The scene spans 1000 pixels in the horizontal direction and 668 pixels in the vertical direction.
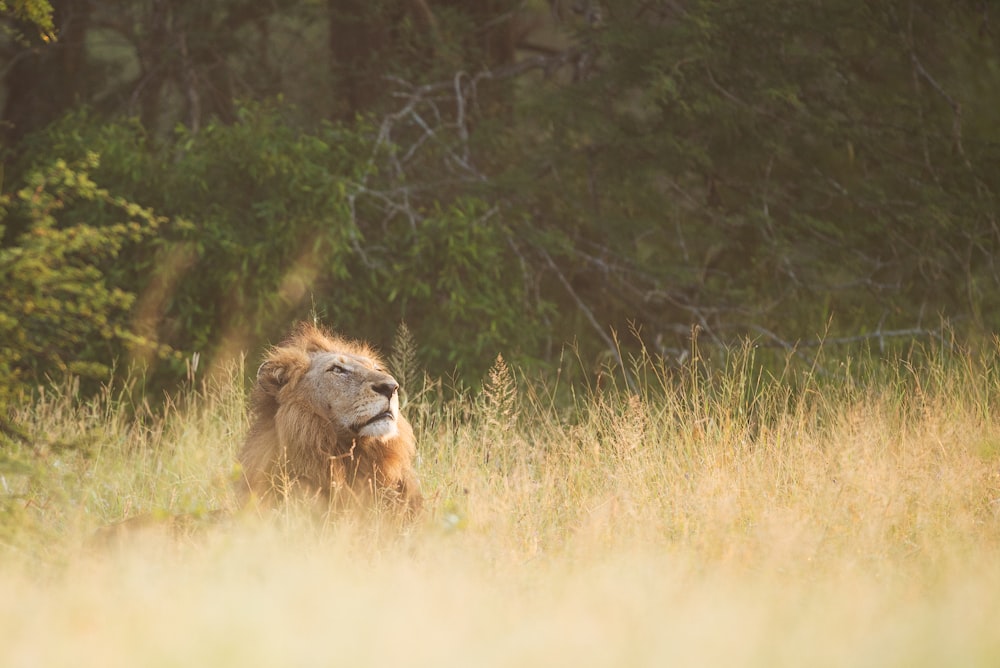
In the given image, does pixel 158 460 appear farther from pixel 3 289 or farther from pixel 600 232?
pixel 600 232

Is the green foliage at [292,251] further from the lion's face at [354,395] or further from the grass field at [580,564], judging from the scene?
the lion's face at [354,395]

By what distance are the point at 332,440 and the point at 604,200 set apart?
6121mm

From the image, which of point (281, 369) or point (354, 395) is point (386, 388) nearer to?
point (354, 395)

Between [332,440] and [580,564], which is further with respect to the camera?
[332,440]

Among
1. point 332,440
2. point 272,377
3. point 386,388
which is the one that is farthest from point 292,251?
point 386,388

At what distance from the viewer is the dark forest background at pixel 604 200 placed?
31.9 feet

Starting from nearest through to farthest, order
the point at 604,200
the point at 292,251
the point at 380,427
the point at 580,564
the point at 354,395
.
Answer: the point at 580,564
the point at 380,427
the point at 354,395
the point at 292,251
the point at 604,200

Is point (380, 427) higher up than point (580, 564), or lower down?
higher up

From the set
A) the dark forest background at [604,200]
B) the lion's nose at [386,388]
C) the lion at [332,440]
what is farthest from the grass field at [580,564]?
the dark forest background at [604,200]

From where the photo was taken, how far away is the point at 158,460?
746cm

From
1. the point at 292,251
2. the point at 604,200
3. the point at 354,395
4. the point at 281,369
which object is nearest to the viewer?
the point at 354,395

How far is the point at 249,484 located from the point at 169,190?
16.6ft

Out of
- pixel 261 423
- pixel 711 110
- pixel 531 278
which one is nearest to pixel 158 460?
pixel 261 423

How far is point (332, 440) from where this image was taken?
548cm
